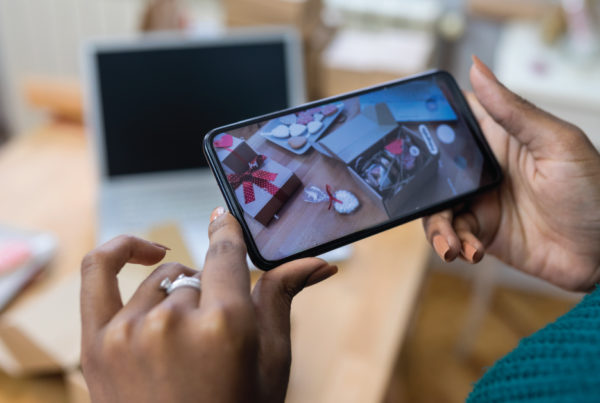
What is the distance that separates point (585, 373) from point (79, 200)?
97cm

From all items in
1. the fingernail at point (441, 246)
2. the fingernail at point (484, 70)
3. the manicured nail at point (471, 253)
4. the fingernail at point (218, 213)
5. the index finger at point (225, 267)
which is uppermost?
the fingernail at point (484, 70)

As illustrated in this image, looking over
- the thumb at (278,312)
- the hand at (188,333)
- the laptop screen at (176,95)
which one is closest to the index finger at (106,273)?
the hand at (188,333)

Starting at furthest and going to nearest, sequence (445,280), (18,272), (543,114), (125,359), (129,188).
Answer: (445,280)
(129,188)
(18,272)
(543,114)
(125,359)

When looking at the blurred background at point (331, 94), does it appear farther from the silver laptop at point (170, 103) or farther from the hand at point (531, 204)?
the hand at point (531, 204)

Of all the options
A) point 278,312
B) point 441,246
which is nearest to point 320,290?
point 441,246

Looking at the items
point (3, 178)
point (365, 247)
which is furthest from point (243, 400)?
point (3, 178)

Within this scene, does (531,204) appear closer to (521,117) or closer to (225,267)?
(521,117)

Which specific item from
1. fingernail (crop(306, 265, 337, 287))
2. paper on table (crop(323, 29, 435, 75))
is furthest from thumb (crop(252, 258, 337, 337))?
paper on table (crop(323, 29, 435, 75))

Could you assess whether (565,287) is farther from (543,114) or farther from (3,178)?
(3,178)

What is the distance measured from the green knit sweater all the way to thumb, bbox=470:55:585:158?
20cm

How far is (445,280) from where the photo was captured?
5.91 feet

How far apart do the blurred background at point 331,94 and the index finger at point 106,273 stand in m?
0.08

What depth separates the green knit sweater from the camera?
0.38m

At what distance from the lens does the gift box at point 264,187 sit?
49cm
